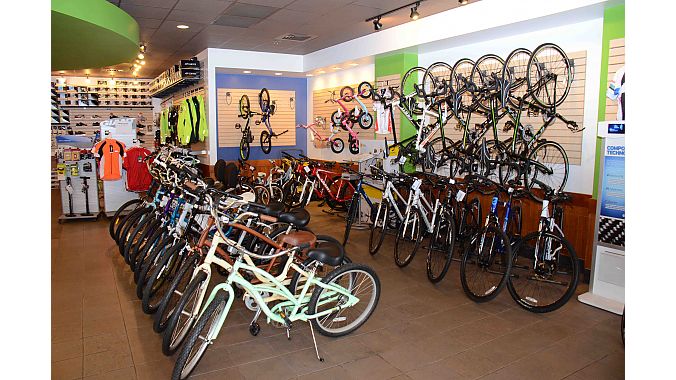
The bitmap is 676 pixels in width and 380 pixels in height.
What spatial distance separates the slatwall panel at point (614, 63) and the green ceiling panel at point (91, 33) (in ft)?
16.8

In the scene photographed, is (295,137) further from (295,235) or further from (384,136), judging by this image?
(295,235)

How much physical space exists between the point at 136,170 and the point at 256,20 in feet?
10.3

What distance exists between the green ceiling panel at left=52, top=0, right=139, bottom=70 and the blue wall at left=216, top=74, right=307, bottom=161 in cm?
324

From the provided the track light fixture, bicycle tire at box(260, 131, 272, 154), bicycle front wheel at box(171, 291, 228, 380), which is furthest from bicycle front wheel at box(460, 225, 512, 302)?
bicycle tire at box(260, 131, 272, 154)

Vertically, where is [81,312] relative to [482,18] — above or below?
below

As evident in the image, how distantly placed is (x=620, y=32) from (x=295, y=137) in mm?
7542

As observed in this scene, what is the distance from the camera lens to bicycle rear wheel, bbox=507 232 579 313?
3.89m

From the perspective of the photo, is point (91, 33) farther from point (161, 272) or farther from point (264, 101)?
point (264, 101)

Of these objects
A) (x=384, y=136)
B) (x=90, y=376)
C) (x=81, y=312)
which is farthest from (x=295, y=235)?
(x=384, y=136)

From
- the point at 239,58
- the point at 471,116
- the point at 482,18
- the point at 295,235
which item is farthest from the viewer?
the point at 239,58

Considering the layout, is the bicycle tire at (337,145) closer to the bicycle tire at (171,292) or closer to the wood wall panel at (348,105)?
the wood wall panel at (348,105)

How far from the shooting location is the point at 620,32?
4.46 meters

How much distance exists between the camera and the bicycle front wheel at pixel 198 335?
2656mm

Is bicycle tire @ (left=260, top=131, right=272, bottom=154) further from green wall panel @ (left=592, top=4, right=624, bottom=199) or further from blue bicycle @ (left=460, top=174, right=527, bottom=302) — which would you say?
green wall panel @ (left=592, top=4, right=624, bottom=199)
